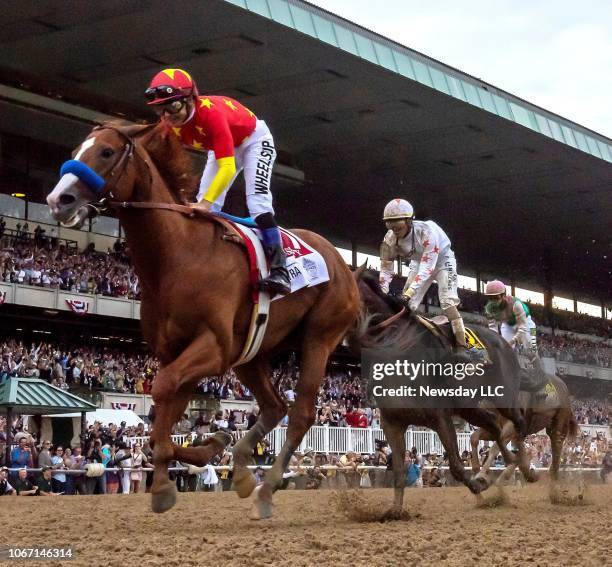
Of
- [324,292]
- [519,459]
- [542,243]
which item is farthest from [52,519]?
[542,243]

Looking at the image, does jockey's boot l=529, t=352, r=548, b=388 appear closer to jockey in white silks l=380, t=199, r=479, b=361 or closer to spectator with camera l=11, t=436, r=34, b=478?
jockey in white silks l=380, t=199, r=479, b=361

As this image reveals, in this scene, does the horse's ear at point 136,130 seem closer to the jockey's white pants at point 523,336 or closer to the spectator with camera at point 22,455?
the jockey's white pants at point 523,336

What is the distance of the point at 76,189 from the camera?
20.6 feet

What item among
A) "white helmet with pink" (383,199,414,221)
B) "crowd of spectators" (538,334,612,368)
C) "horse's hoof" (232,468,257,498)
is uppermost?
"crowd of spectators" (538,334,612,368)

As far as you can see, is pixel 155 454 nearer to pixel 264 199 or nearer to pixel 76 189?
pixel 76 189

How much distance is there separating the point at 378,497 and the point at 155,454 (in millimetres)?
7500

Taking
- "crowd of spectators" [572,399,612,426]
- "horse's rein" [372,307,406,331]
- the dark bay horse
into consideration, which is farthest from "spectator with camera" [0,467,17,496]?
"crowd of spectators" [572,399,612,426]

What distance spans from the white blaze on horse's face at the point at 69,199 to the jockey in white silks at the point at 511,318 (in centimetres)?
725

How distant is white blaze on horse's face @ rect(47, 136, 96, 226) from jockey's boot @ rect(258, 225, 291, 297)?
A: 1.42m

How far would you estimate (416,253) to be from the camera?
9.84 metres

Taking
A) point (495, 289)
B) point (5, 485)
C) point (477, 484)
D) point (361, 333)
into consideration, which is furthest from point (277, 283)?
point (5, 485)

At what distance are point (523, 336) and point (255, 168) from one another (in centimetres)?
611

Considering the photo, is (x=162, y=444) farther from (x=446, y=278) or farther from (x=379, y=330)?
(x=446, y=278)

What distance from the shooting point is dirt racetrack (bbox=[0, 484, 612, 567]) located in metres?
5.06
